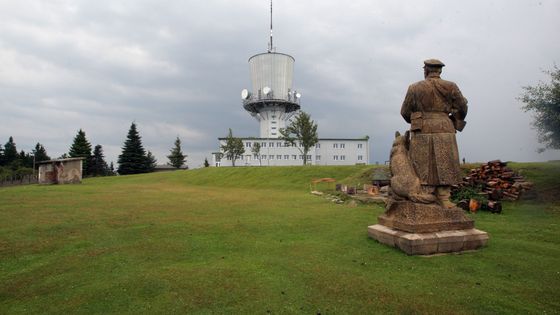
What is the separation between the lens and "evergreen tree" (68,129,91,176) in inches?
2399

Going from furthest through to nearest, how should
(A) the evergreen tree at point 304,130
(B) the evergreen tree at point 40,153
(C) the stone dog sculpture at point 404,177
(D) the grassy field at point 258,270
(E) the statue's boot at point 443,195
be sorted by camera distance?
(B) the evergreen tree at point 40,153, (A) the evergreen tree at point 304,130, (E) the statue's boot at point 443,195, (C) the stone dog sculpture at point 404,177, (D) the grassy field at point 258,270

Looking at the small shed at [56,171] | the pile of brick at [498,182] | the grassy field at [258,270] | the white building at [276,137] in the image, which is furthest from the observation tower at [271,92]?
the grassy field at [258,270]

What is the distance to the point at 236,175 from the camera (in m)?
37.5

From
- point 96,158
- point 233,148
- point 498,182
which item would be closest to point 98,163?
point 96,158

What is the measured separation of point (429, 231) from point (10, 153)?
275 feet

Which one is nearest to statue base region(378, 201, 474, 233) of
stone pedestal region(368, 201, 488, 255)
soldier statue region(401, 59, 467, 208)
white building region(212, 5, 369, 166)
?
Result: stone pedestal region(368, 201, 488, 255)

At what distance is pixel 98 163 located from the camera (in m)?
66.4

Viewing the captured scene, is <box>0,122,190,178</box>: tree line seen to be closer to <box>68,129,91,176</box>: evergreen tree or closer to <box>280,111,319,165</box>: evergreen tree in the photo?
<box>68,129,91,176</box>: evergreen tree

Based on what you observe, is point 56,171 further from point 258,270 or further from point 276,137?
point 276,137

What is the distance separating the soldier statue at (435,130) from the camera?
6742 mm

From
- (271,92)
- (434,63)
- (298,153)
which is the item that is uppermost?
(271,92)

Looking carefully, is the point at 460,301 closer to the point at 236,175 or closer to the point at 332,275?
the point at 332,275

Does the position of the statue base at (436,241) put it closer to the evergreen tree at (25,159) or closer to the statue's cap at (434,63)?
the statue's cap at (434,63)

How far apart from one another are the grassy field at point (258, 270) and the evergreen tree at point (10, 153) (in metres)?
73.1
